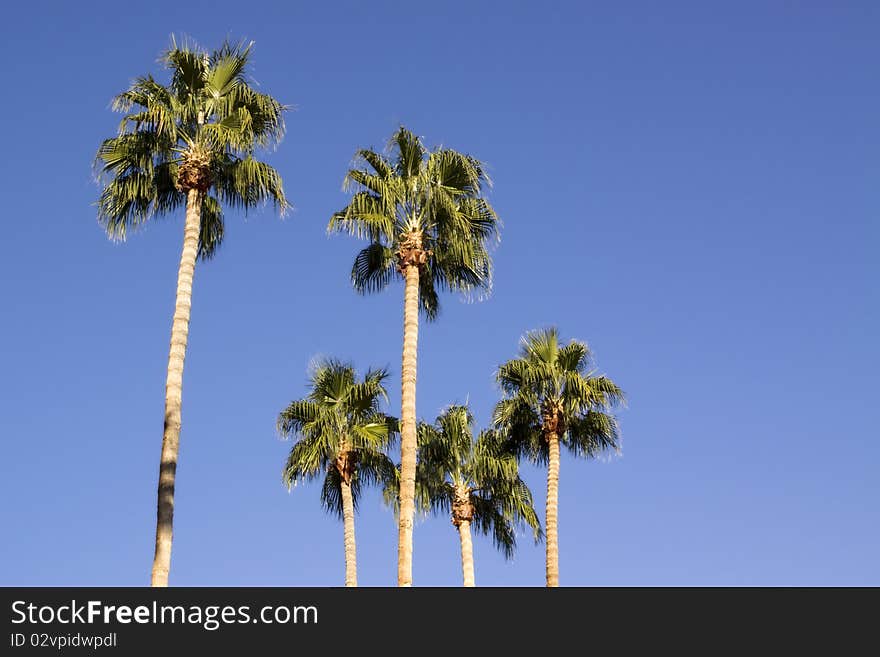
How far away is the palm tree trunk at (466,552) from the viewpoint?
40.7m

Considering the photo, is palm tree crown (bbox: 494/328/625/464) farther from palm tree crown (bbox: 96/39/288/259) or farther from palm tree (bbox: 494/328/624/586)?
palm tree crown (bbox: 96/39/288/259)

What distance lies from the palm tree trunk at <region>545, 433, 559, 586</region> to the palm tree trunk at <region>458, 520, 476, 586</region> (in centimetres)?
470

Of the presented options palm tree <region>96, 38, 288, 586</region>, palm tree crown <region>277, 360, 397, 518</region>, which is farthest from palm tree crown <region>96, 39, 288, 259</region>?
palm tree crown <region>277, 360, 397, 518</region>

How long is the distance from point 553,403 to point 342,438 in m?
6.77

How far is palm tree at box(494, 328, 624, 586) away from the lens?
3769 centimetres

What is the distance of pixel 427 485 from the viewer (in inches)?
1609

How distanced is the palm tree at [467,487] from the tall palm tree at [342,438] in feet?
11.1

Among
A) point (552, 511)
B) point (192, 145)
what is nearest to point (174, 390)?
point (192, 145)

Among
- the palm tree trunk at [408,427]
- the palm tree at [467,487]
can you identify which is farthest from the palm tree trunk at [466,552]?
the palm tree trunk at [408,427]

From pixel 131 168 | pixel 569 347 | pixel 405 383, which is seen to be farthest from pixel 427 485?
pixel 131 168

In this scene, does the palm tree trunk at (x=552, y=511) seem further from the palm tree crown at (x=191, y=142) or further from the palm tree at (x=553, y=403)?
the palm tree crown at (x=191, y=142)

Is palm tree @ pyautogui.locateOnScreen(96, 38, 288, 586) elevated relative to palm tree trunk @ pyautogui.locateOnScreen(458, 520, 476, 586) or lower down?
elevated
